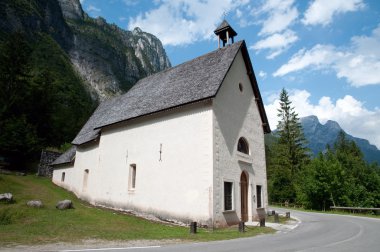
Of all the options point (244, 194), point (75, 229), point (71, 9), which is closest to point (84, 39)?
point (71, 9)

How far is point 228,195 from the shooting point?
17.2 m

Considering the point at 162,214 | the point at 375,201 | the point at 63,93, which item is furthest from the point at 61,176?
the point at 63,93

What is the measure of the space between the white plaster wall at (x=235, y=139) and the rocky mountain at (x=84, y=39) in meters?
74.2

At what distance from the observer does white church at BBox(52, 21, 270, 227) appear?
1655 cm

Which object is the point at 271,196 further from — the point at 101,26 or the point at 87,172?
the point at 101,26

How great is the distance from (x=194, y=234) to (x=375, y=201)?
34.4 m

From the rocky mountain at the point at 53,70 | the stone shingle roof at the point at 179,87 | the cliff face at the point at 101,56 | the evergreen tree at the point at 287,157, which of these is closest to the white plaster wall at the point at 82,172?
the stone shingle roof at the point at 179,87

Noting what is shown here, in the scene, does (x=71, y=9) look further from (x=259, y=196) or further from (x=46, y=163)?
(x=259, y=196)

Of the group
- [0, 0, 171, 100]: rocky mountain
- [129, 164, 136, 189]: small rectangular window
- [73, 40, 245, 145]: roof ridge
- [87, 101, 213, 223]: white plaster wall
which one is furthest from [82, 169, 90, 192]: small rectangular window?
[0, 0, 171, 100]: rocky mountain

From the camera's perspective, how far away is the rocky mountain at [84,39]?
286 ft

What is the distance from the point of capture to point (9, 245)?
32.0 ft

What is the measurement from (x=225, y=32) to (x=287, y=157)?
30611 millimetres

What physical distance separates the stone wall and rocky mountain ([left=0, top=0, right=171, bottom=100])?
52.8 m

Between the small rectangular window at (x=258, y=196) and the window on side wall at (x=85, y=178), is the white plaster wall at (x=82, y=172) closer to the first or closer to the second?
the window on side wall at (x=85, y=178)
